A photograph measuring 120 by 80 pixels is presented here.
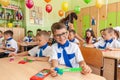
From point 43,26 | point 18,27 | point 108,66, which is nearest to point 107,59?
point 108,66

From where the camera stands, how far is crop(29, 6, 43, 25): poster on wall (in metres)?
6.57

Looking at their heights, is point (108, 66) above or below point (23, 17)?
below

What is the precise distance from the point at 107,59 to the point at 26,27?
4.78m

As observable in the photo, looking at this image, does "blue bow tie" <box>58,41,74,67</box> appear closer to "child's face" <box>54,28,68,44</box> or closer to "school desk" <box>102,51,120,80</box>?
"child's face" <box>54,28,68,44</box>

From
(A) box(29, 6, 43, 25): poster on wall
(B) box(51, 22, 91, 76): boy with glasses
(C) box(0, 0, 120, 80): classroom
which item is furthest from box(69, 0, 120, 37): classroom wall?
(B) box(51, 22, 91, 76): boy with glasses

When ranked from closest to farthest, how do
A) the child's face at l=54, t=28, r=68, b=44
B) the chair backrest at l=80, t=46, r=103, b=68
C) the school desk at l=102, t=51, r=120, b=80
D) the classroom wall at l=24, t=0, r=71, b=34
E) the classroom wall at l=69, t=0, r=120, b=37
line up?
1. the child's face at l=54, t=28, r=68, b=44
2. the chair backrest at l=80, t=46, r=103, b=68
3. the school desk at l=102, t=51, r=120, b=80
4. the classroom wall at l=69, t=0, r=120, b=37
5. the classroom wall at l=24, t=0, r=71, b=34

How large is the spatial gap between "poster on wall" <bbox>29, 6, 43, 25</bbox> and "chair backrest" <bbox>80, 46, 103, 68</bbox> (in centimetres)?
500

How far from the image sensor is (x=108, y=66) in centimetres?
209

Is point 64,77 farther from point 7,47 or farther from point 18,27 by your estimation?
point 18,27

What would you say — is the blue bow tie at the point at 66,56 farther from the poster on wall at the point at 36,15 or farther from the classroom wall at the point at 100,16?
the poster on wall at the point at 36,15

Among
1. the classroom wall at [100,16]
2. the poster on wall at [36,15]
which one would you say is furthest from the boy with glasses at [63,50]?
the poster on wall at [36,15]

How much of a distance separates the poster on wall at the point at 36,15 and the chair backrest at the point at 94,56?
5002mm

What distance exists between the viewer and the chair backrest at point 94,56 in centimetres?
173

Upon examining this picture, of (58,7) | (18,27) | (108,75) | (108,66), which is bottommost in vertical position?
(108,75)
